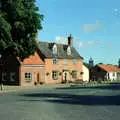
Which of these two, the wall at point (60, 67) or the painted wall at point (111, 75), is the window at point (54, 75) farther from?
the painted wall at point (111, 75)

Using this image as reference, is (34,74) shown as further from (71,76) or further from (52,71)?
(71,76)

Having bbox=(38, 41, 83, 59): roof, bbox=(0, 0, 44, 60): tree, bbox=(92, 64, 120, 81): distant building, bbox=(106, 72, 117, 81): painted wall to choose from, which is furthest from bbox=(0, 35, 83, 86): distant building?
bbox=(106, 72, 117, 81): painted wall

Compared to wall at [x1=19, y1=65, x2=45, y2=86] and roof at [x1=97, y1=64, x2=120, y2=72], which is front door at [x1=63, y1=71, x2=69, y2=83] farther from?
roof at [x1=97, y1=64, x2=120, y2=72]

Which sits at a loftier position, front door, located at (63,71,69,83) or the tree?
the tree

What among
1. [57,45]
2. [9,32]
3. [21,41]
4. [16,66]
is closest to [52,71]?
[57,45]

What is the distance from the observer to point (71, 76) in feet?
333

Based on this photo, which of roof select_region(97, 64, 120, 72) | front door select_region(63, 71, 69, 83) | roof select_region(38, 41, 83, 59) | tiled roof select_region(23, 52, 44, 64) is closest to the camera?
tiled roof select_region(23, 52, 44, 64)

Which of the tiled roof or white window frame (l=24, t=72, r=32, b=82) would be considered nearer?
white window frame (l=24, t=72, r=32, b=82)

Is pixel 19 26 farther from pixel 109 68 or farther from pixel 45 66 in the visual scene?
pixel 109 68

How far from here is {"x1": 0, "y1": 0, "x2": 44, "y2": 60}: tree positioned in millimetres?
65762

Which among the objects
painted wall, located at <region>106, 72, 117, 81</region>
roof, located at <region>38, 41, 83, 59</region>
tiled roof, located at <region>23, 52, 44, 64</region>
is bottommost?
painted wall, located at <region>106, 72, 117, 81</region>

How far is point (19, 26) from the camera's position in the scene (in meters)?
68.0

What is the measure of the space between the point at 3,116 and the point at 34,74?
60492 millimetres

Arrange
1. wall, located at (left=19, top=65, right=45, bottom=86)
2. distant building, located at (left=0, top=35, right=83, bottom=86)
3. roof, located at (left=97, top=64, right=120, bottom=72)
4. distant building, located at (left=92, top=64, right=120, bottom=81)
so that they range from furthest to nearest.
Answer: roof, located at (left=97, top=64, right=120, bottom=72)
distant building, located at (left=92, top=64, right=120, bottom=81)
distant building, located at (left=0, top=35, right=83, bottom=86)
wall, located at (left=19, top=65, right=45, bottom=86)
